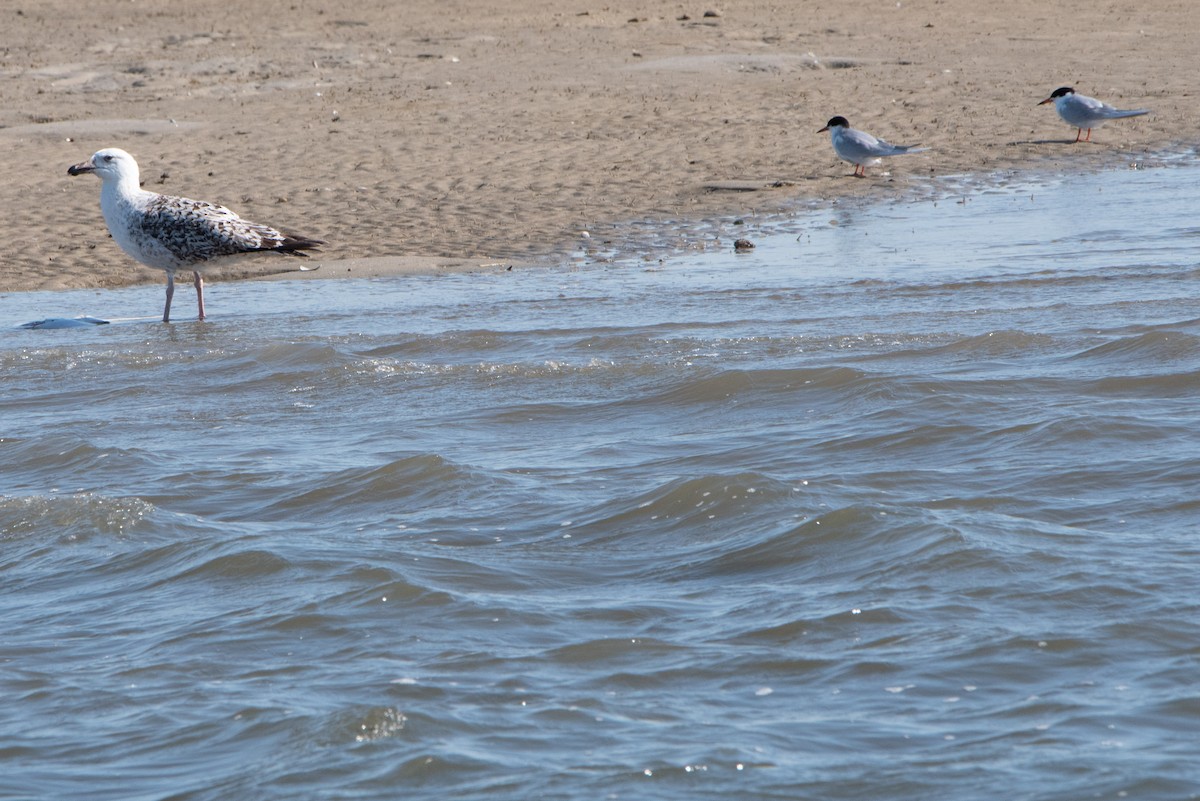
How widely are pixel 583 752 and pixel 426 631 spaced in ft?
3.07

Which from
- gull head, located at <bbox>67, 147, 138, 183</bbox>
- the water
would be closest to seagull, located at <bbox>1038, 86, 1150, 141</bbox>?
the water

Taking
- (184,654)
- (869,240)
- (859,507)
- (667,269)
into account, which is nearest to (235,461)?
(184,654)

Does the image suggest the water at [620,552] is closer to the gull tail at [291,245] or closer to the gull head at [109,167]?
the gull tail at [291,245]

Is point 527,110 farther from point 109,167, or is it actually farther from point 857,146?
point 109,167

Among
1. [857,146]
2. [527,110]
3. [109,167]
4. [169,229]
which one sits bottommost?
[857,146]

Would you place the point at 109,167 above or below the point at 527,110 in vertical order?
above

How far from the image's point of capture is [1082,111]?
15.6 metres

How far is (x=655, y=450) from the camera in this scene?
648cm

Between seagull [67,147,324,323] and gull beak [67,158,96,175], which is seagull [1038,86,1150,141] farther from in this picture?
gull beak [67,158,96,175]

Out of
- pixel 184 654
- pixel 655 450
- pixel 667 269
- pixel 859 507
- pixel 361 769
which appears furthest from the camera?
pixel 667 269

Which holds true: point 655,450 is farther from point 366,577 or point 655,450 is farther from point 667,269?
point 667,269

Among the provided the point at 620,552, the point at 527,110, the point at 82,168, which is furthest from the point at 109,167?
the point at 527,110

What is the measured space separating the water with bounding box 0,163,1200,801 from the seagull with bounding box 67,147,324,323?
796 millimetres

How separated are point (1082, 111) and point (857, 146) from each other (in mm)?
2759
